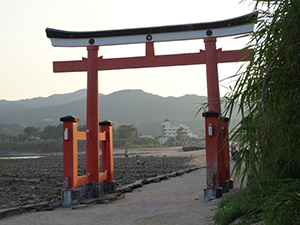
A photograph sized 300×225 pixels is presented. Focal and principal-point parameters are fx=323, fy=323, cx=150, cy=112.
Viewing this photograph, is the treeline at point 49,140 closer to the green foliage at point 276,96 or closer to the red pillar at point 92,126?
the red pillar at point 92,126

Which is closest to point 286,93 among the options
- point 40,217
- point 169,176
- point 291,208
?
point 291,208

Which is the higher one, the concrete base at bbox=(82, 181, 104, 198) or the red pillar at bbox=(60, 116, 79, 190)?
the red pillar at bbox=(60, 116, 79, 190)

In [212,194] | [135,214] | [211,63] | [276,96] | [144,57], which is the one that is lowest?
[135,214]

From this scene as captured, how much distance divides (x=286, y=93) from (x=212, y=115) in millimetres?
5349

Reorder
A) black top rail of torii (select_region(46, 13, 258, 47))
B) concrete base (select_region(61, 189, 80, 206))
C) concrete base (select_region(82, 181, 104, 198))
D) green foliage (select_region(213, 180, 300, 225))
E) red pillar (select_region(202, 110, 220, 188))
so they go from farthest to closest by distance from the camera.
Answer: concrete base (select_region(82, 181, 104, 198))
black top rail of torii (select_region(46, 13, 258, 47))
concrete base (select_region(61, 189, 80, 206))
red pillar (select_region(202, 110, 220, 188))
green foliage (select_region(213, 180, 300, 225))

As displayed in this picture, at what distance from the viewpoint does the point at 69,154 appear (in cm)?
849

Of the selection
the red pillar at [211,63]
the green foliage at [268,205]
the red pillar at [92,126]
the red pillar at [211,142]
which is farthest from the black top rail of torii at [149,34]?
the green foliage at [268,205]

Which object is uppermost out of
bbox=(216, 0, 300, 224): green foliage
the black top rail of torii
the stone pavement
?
the black top rail of torii

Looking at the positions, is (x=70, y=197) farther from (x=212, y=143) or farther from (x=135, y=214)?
(x=212, y=143)

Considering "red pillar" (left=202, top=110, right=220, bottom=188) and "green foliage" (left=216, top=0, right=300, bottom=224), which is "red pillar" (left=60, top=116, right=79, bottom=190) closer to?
"red pillar" (left=202, top=110, right=220, bottom=188)

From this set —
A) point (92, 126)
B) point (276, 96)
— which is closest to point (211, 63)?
point (92, 126)

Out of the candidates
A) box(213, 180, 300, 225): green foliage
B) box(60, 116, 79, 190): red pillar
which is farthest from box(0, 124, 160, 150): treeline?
box(213, 180, 300, 225): green foliage

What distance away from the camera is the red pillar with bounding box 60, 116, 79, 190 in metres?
8.36

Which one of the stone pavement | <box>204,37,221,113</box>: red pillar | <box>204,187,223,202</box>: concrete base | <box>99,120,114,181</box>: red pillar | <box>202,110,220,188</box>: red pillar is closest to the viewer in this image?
the stone pavement
